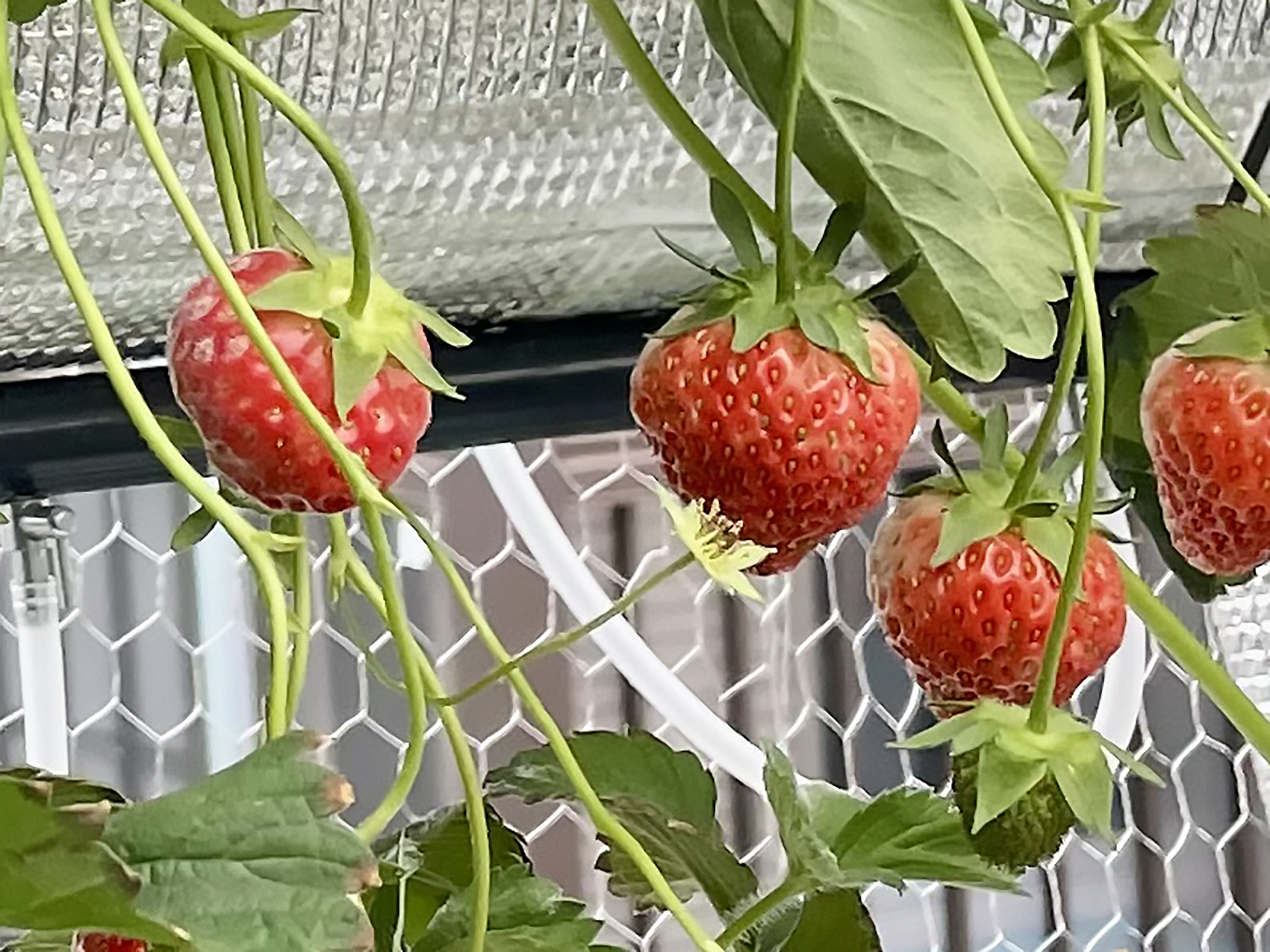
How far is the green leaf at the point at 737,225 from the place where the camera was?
36cm

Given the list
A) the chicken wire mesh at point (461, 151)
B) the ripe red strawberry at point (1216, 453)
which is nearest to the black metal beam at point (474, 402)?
the chicken wire mesh at point (461, 151)

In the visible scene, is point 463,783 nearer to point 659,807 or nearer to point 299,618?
point 299,618

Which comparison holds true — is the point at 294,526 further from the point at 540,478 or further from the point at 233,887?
the point at 540,478

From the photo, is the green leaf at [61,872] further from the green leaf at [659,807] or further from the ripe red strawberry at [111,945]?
the green leaf at [659,807]

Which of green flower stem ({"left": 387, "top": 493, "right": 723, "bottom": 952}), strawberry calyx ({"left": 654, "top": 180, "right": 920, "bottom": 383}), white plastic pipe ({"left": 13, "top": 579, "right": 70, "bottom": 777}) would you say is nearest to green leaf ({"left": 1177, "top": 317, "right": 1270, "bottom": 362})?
strawberry calyx ({"left": 654, "top": 180, "right": 920, "bottom": 383})

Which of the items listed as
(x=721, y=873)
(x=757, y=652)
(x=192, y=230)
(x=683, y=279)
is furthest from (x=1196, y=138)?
(x=757, y=652)

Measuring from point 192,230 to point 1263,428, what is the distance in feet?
0.89

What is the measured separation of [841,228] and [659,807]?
8.0 inches

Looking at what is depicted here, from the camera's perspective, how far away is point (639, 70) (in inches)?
14.4

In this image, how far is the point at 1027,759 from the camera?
328 mm

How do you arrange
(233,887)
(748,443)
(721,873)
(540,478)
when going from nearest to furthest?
1. (233,887)
2. (748,443)
3. (721,873)
4. (540,478)

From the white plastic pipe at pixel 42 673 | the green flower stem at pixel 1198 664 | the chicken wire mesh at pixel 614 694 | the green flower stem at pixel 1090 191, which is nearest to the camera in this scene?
the green flower stem at pixel 1090 191

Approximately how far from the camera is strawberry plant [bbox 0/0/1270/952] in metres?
0.25

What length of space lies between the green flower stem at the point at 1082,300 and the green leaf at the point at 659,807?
0.18 meters
